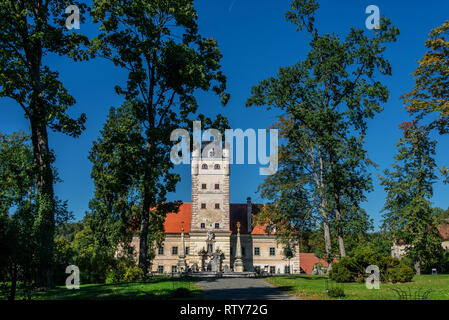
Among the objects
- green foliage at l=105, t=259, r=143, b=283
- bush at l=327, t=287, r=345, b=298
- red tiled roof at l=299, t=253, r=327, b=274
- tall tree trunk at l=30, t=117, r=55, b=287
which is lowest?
red tiled roof at l=299, t=253, r=327, b=274

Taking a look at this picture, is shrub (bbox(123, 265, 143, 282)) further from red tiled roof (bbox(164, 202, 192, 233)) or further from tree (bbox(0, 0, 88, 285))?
red tiled roof (bbox(164, 202, 192, 233))

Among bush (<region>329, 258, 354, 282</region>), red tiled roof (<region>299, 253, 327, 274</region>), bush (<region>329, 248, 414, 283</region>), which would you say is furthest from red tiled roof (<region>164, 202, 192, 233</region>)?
bush (<region>329, 248, 414, 283</region>)

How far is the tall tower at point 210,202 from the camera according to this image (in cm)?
4791

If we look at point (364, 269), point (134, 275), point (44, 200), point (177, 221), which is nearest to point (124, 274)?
point (134, 275)

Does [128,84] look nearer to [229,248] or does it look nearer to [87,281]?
[87,281]

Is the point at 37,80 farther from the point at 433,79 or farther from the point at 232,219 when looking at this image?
the point at 232,219

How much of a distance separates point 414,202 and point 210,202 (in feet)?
84.8

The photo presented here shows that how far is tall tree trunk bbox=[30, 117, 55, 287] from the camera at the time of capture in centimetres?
1373

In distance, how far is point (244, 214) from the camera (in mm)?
56688

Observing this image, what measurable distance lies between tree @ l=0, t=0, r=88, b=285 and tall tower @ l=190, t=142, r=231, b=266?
30.2 metres

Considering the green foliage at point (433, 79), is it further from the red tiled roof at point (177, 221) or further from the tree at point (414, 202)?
the red tiled roof at point (177, 221)
